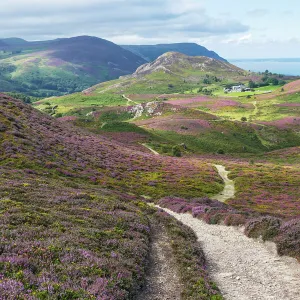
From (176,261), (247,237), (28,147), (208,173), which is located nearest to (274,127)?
(208,173)

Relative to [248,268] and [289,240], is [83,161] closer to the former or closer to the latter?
[289,240]

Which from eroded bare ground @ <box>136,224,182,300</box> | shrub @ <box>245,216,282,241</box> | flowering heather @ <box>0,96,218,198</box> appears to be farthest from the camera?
flowering heather @ <box>0,96,218,198</box>

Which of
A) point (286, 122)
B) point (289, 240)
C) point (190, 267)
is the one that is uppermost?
point (289, 240)

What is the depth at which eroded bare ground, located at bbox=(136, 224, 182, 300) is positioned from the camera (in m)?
15.4

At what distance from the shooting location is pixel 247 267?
20.3 meters

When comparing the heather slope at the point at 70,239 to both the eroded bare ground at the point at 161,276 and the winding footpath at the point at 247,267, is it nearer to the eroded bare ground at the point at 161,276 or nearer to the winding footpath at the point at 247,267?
the eroded bare ground at the point at 161,276

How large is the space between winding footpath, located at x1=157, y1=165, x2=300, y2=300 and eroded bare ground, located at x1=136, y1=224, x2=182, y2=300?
2.52 m

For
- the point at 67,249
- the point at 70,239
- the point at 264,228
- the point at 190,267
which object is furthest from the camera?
the point at 264,228

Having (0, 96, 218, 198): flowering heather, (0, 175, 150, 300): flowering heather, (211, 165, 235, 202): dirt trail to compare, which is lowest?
(211, 165, 235, 202): dirt trail

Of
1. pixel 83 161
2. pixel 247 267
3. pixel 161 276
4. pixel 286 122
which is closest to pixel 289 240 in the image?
pixel 247 267

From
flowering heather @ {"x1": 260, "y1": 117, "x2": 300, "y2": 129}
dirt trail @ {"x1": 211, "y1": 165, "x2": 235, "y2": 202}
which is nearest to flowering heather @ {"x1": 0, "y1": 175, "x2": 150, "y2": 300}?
dirt trail @ {"x1": 211, "y1": 165, "x2": 235, "y2": 202}

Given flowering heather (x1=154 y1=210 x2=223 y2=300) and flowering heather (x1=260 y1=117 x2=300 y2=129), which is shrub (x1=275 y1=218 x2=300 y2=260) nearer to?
flowering heather (x1=154 y1=210 x2=223 y2=300)

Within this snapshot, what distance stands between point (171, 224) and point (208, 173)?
4245 centimetres

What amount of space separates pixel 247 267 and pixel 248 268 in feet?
0.56
